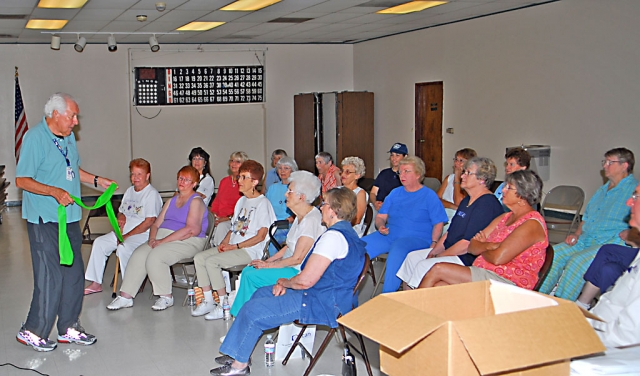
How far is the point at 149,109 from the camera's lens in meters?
12.6

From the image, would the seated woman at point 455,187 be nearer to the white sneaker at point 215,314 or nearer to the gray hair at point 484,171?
the gray hair at point 484,171

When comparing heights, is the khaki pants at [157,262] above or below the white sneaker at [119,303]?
above

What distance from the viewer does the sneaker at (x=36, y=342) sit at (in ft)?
14.2

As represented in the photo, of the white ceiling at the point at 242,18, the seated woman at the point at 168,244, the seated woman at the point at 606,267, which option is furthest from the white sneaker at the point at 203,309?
the white ceiling at the point at 242,18

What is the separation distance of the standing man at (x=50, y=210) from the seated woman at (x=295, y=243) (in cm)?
115

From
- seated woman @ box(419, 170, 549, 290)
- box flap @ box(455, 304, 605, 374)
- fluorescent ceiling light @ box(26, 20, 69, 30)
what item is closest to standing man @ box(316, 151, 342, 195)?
seated woman @ box(419, 170, 549, 290)

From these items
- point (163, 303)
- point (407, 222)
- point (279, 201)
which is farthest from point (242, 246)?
point (407, 222)

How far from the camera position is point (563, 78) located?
853 centimetres

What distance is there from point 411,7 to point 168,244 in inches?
208

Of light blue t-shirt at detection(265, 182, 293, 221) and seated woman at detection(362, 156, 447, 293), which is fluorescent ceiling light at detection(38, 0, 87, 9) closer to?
light blue t-shirt at detection(265, 182, 293, 221)

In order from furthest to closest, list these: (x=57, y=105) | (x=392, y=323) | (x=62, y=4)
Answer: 1. (x=62, y=4)
2. (x=57, y=105)
3. (x=392, y=323)

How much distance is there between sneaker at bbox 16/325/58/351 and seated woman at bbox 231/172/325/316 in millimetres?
1242

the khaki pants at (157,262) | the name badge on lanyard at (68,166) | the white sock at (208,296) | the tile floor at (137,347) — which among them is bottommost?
the tile floor at (137,347)

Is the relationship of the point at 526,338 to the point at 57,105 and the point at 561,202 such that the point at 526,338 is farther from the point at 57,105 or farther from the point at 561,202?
the point at 561,202
